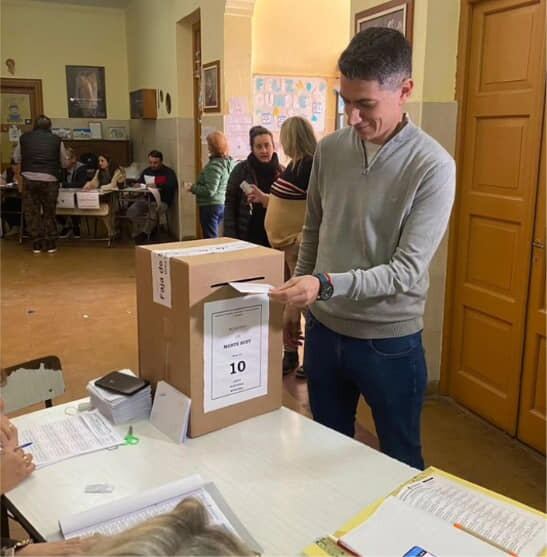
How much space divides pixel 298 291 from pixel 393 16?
6.91ft

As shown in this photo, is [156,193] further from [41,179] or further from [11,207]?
[11,207]

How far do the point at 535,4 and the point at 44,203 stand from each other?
6087 mm

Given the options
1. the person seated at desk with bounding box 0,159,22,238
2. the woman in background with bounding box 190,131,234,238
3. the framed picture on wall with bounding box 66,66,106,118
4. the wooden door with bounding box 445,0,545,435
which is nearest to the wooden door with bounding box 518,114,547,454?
the wooden door with bounding box 445,0,545,435

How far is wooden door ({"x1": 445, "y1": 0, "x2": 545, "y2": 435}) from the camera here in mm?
2584

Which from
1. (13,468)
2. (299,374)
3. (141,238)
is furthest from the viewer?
(141,238)

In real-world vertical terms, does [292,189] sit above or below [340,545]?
above

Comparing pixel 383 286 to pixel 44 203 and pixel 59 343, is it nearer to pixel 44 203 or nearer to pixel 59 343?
pixel 59 343

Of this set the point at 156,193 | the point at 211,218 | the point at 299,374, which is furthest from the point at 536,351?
the point at 156,193

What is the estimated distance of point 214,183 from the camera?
5.30 m

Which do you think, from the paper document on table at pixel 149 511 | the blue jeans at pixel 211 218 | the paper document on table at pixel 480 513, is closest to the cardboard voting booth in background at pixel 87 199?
the blue jeans at pixel 211 218

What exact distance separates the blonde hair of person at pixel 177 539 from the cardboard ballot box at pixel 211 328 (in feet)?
1.38

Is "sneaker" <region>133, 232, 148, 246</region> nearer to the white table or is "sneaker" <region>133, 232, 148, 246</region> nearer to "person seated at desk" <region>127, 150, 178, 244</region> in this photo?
"person seated at desk" <region>127, 150, 178, 244</region>

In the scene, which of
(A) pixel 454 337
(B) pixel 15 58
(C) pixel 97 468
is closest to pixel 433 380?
(A) pixel 454 337

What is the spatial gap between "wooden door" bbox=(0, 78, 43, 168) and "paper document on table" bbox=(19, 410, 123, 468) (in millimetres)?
8783
